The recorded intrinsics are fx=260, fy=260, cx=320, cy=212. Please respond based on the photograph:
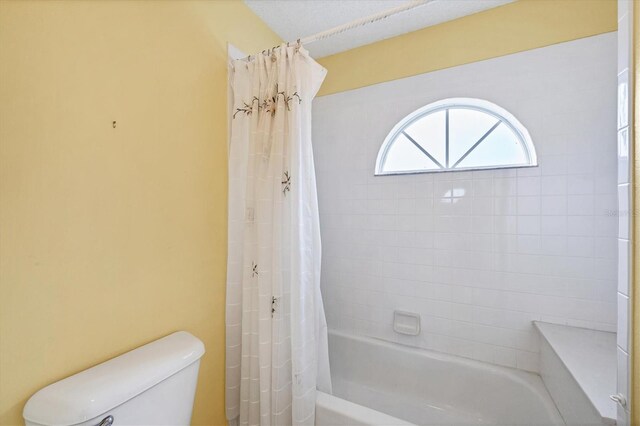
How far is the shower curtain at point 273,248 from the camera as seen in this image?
1.17 meters

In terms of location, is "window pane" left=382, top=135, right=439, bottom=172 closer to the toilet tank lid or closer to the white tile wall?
the white tile wall

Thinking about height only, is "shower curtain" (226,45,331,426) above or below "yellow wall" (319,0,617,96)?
below

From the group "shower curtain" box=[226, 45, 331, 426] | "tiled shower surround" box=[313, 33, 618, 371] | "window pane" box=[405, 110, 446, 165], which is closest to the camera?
"shower curtain" box=[226, 45, 331, 426]

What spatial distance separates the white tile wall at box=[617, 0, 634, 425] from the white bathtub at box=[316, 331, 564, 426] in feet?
2.68

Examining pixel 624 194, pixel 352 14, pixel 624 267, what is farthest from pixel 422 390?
pixel 352 14

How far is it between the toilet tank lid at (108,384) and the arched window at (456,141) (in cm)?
162

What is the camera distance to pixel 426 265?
178 centimetres

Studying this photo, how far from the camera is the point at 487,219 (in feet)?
5.29

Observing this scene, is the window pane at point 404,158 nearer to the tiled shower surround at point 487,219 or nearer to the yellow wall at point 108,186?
the tiled shower surround at point 487,219

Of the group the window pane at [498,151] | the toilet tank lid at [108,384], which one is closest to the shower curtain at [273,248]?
the toilet tank lid at [108,384]

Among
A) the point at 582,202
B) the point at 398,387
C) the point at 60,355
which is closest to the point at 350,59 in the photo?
the point at 582,202

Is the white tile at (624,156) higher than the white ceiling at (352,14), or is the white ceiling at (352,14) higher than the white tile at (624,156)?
the white ceiling at (352,14)

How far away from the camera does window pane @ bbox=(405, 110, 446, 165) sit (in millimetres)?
1841

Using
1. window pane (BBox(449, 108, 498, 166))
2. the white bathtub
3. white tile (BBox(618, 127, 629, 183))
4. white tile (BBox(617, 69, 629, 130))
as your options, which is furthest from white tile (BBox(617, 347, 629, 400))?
window pane (BBox(449, 108, 498, 166))
